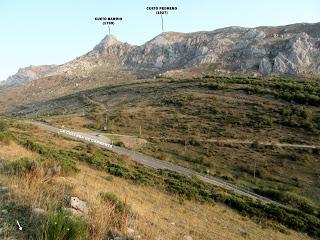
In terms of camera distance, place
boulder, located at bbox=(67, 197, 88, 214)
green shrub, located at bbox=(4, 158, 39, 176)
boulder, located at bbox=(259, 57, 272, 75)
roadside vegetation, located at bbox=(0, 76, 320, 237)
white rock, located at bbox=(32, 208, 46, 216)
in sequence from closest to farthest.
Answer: white rock, located at bbox=(32, 208, 46, 216) → boulder, located at bbox=(67, 197, 88, 214) → green shrub, located at bbox=(4, 158, 39, 176) → roadside vegetation, located at bbox=(0, 76, 320, 237) → boulder, located at bbox=(259, 57, 272, 75)

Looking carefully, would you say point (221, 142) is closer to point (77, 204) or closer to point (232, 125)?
point (232, 125)

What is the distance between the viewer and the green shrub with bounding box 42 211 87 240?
676 cm

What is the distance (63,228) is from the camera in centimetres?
686

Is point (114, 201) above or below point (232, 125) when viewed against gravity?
above

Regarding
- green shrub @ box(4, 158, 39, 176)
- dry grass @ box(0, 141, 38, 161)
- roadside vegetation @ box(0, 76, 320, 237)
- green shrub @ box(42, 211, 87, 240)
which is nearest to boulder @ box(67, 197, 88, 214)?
roadside vegetation @ box(0, 76, 320, 237)

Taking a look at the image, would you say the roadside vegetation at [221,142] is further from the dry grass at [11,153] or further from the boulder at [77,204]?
the dry grass at [11,153]

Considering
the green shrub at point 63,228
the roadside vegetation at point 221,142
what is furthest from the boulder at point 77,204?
the green shrub at point 63,228

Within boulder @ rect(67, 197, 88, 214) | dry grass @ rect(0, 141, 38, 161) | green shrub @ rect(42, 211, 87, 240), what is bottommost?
dry grass @ rect(0, 141, 38, 161)

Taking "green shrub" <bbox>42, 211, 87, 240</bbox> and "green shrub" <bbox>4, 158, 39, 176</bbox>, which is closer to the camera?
"green shrub" <bbox>42, 211, 87, 240</bbox>

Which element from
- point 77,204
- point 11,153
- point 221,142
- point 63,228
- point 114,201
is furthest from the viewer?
point 221,142

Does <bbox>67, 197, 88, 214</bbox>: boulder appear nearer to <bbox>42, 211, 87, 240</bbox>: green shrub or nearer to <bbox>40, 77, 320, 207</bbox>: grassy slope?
<bbox>42, 211, 87, 240</bbox>: green shrub

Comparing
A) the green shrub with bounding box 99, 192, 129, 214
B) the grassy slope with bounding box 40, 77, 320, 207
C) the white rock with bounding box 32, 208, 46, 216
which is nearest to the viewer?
the white rock with bounding box 32, 208, 46, 216

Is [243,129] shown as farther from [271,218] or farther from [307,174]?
[271,218]

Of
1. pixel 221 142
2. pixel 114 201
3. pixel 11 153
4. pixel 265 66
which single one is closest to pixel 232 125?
pixel 221 142
